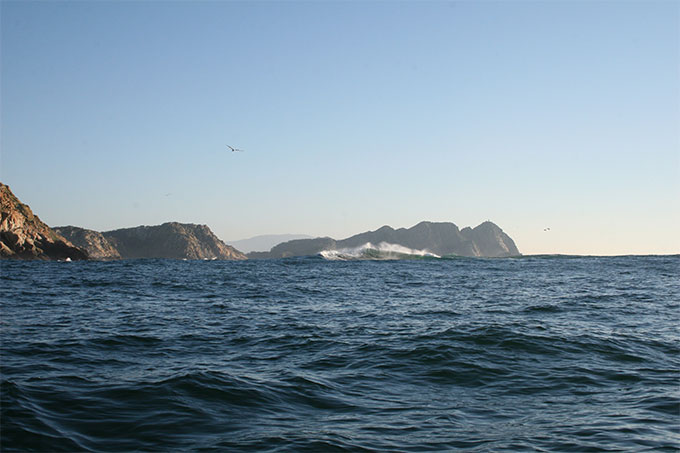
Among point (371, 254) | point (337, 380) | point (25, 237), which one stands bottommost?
point (337, 380)

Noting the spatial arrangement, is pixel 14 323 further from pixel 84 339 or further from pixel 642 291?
pixel 642 291

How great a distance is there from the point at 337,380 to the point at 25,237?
379 feet

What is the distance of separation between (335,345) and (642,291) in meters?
28.4

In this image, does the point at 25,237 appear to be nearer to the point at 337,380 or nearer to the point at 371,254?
the point at 371,254

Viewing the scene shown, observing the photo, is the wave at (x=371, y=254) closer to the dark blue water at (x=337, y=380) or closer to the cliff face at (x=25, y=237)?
the cliff face at (x=25, y=237)

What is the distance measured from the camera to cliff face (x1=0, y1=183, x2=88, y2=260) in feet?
328

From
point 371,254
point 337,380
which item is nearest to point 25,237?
point 371,254

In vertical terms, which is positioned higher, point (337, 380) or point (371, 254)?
point (371, 254)

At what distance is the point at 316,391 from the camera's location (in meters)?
10.6

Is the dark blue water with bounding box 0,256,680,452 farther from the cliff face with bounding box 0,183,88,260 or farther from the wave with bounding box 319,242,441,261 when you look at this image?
the wave with bounding box 319,242,441,261

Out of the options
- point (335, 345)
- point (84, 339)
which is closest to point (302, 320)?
point (335, 345)

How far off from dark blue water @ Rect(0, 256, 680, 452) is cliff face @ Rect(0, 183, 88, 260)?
310 ft

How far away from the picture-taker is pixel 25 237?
105 m

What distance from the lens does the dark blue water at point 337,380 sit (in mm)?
7918
